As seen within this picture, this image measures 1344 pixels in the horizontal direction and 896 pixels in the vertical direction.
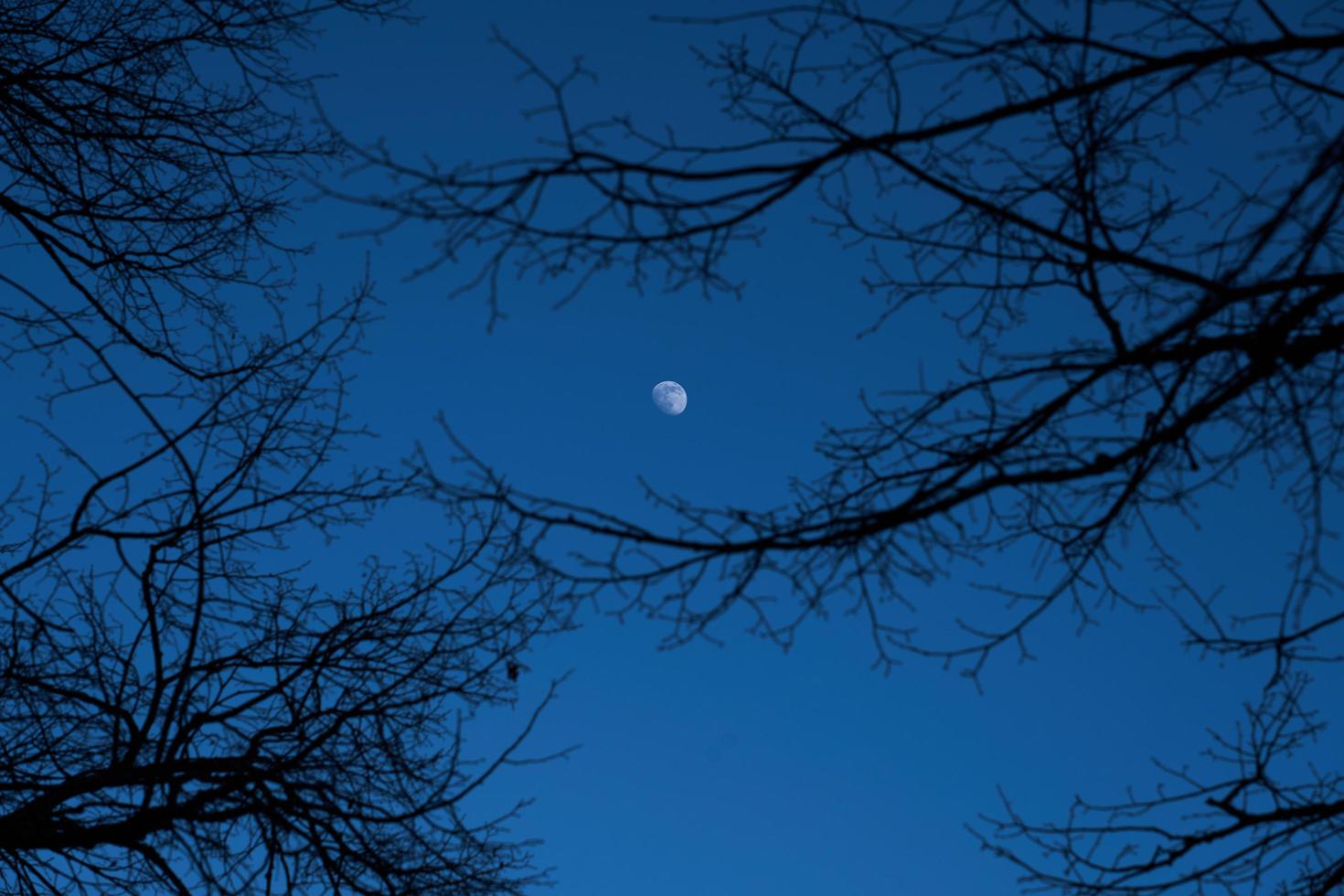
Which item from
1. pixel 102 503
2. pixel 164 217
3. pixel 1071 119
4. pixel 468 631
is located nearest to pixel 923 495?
pixel 1071 119

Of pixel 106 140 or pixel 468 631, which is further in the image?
pixel 106 140

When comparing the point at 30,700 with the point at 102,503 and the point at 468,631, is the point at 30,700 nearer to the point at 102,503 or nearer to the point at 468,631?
the point at 102,503

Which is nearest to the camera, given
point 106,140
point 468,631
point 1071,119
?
point 1071,119

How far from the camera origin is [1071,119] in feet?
10.6

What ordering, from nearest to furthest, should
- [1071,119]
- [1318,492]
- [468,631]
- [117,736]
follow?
[1318,492], [1071,119], [117,736], [468,631]

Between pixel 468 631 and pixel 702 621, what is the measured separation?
5.05 ft

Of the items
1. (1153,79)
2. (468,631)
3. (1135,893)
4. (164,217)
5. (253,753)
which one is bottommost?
(1135,893)

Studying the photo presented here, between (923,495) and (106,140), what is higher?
(106,140)

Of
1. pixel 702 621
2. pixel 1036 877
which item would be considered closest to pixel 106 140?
pixel 702 621

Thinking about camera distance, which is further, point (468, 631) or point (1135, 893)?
point (468, 631)

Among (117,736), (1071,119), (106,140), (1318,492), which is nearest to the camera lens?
(1318,492)

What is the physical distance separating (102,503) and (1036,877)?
3.20 meters

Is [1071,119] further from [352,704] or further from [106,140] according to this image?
[106,140]

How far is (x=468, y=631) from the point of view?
171 inches
